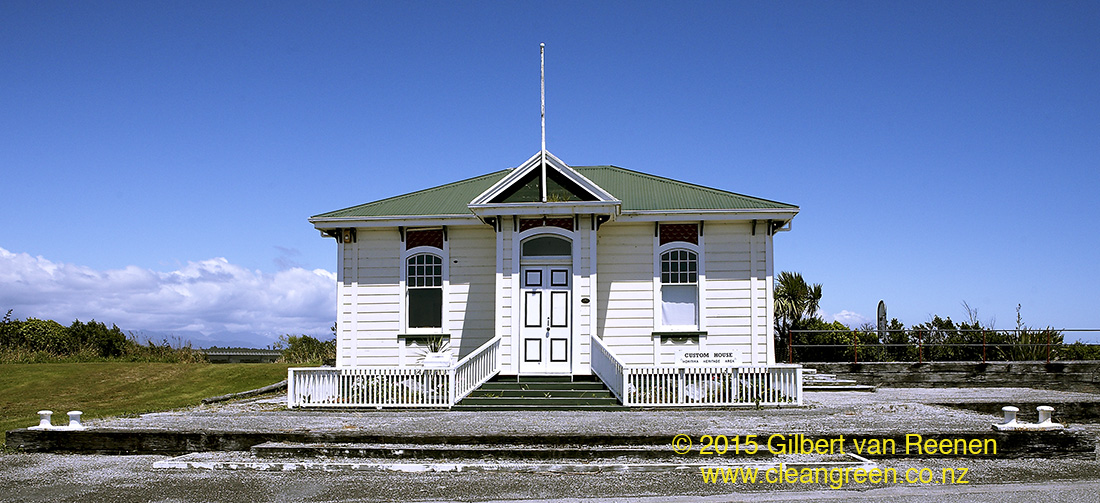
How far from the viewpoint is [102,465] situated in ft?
32.0

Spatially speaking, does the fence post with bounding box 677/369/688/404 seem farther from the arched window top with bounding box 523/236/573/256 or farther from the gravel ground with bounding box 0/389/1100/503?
the arched window top with bounding box 523/236/573/256

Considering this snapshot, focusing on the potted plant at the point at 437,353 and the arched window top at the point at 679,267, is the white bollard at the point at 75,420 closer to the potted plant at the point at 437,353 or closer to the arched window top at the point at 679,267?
the potted plant at the point at 437,353

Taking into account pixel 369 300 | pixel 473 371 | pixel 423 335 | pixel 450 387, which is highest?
pixel 369 300

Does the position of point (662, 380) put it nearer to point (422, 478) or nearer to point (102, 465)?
point (422, 478)

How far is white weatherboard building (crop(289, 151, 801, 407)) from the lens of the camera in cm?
1661

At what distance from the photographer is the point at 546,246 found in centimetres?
1708

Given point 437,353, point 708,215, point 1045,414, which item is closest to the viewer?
point 1045,414

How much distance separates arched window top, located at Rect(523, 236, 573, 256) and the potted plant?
8.35 feet

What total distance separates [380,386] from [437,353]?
1.29m

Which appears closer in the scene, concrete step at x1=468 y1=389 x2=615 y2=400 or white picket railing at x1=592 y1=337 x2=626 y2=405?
white picket railing at x1=592 y1=337 x2=626 y2=405

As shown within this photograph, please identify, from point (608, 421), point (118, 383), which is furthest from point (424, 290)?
point (118, 383)

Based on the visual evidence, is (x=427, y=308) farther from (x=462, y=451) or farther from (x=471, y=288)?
(x=462, y=451)

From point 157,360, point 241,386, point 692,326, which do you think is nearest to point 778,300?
point 692,326

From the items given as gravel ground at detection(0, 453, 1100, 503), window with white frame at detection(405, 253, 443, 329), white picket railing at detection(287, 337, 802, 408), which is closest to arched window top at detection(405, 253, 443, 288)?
window with white frame at detection(405, 253, 443, 329)
